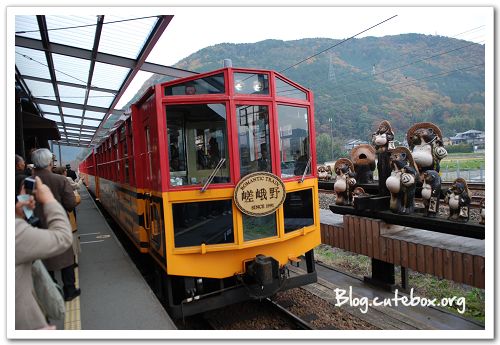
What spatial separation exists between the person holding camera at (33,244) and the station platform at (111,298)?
1193mm

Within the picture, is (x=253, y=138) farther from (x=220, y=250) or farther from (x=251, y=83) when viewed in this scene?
(x=220, y=250)

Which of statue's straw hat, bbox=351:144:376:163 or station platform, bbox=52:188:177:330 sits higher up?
statue's straw hat, bbox=351:144:376:163

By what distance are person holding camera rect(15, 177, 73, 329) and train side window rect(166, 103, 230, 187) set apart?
1.90 meters

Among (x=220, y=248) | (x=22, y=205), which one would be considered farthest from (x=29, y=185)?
(x=220, y=248)

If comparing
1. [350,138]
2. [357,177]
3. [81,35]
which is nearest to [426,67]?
[350,138]

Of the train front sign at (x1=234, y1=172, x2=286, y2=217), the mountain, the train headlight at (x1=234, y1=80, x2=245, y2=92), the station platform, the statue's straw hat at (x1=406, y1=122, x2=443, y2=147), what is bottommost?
the station platform

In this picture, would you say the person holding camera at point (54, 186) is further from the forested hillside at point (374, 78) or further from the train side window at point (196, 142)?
the forested hillside at point (374, 78)

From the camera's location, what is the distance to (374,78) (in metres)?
32.3

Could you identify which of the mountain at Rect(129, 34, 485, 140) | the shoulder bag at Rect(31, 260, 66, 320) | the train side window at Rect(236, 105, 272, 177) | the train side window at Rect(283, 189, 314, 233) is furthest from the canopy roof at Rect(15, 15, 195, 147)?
the mountain at Rect(129, 34, 485, 140)

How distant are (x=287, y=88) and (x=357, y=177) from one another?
158 inches

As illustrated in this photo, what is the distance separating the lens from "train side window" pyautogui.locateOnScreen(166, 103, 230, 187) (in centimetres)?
413

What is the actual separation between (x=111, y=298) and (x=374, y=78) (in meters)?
32.0

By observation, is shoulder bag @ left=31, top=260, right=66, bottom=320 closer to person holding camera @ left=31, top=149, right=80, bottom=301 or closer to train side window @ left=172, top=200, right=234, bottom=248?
person holding camera @ left=31, top=149, right=80, bottom=301

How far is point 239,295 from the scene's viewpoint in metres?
4.46
